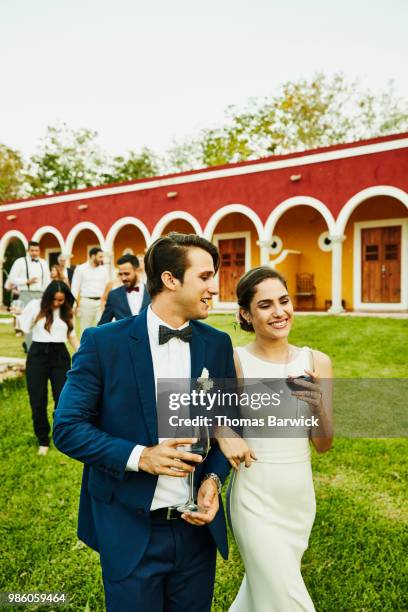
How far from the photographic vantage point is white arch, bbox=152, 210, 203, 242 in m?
17.6

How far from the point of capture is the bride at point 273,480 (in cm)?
204

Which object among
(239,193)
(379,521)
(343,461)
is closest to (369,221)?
(239,193)

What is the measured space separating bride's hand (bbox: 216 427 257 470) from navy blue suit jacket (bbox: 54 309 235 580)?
0.46ft

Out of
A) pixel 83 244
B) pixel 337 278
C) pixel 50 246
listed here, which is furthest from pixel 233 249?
pixel 50 246

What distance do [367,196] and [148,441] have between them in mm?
13857

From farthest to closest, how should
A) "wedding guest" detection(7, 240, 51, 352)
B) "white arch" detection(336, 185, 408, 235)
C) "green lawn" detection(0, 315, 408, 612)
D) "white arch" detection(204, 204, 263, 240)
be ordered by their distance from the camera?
"white arch" detection(204, 204, 263, 240) → "white arch" detection(336, 185, 408, 235) → "wedding guest" detection(7, 240, 51, 352) → "green lawn" detection(0, 315, 408, 612)

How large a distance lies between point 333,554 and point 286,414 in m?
2.14

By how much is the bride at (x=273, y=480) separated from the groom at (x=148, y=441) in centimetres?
24

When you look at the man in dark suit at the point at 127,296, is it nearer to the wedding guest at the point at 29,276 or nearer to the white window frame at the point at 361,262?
the wedding guest at the point at 29,276

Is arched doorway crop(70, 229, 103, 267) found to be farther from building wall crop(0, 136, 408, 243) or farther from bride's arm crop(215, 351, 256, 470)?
bride's arm crop(215, 351, 256, 470)

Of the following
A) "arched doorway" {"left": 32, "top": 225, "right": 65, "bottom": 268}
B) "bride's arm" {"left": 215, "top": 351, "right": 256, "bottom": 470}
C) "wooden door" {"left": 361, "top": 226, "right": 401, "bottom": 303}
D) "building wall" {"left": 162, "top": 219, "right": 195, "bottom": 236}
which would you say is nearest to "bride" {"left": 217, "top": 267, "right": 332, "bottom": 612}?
"bride's arm" {"left": 215, "top": 351, "right": 256, "bottom": 470}

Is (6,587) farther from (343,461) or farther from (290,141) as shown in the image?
(290,141)

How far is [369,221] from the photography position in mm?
16375

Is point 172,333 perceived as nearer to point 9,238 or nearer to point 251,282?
point 251,282
